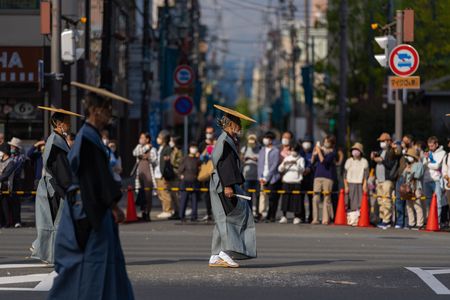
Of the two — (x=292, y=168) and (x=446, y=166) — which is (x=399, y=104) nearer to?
(x=292, y=168)

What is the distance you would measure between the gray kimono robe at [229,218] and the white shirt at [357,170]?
911 centimetres

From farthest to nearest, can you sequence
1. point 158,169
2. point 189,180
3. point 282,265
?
1. point 158,169
2. point 189,180
3. point 282,265

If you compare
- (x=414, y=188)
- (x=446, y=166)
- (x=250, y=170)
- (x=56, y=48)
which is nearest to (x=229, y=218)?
(x=414, y=188)

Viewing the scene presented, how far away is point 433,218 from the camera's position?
23.3 m

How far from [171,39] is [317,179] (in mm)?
58054

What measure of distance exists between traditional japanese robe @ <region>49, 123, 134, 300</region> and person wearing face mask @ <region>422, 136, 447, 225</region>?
14.9 m

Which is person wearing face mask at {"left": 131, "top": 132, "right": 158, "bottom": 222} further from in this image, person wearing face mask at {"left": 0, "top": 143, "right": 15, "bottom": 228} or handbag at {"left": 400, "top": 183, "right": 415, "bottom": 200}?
handbag at {"left": 400, "top": 183, "right": 415, "bottom": 200}

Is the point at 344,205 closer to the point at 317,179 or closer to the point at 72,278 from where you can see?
the point at 317,179

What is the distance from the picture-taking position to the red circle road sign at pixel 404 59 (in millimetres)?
26062

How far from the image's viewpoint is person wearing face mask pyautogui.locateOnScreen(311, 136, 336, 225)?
81.4 ft

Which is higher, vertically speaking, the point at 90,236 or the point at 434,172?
the point at 434,172

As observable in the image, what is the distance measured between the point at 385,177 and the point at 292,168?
2.00 meters

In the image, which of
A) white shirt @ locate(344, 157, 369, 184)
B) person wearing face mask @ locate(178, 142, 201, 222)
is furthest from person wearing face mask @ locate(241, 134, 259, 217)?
white shirt @ locate(344, 157, 369, 184)

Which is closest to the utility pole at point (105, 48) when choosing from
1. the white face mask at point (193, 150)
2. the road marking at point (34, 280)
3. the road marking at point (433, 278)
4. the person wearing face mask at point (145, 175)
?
the person wearing face mask at point (145, 175)
